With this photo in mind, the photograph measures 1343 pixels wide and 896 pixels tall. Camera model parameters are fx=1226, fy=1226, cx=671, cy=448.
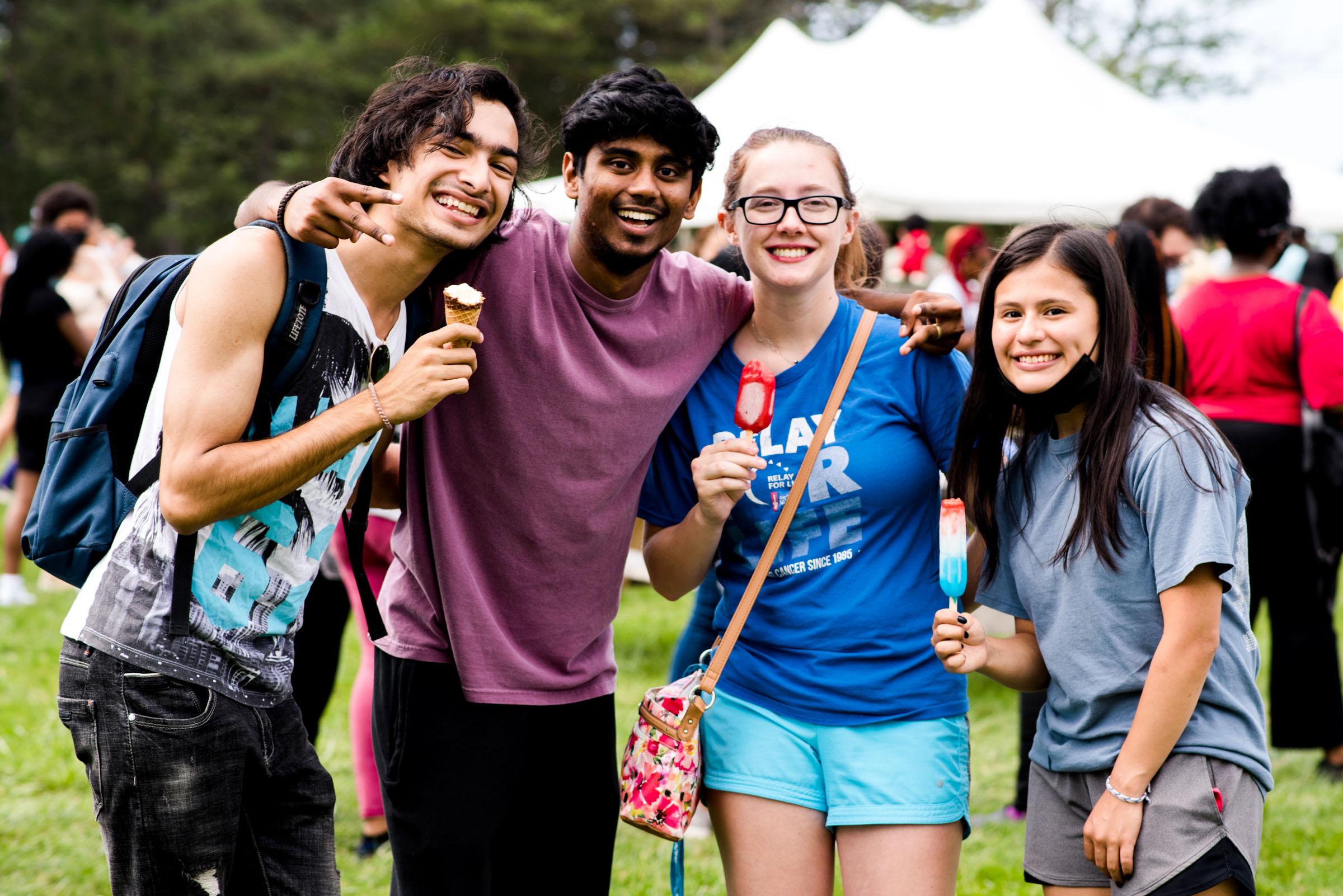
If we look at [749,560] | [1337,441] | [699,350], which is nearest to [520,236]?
[699,350]

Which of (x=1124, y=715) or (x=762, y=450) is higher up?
(x=762, y=450)

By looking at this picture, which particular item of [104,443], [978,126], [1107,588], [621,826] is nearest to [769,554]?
[1107,588]

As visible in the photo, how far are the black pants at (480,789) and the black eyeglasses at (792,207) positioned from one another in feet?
3.95

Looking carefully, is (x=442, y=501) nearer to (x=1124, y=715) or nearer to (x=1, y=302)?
(x=1124, y=715)

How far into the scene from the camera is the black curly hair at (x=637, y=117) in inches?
109

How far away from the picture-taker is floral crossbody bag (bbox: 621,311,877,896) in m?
2.70

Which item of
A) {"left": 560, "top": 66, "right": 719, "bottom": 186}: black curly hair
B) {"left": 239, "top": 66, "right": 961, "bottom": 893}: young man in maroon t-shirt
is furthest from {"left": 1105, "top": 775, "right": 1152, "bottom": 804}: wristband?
{"left": 560, "top": 66, "right": 719, "bottom": 186}: black curly hair

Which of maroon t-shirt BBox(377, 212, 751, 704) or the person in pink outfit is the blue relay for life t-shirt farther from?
the person in pink outfit

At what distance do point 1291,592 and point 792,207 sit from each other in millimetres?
3815

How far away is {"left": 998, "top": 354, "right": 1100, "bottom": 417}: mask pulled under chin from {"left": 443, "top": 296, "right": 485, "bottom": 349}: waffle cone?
3.65ft

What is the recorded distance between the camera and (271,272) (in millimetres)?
2293

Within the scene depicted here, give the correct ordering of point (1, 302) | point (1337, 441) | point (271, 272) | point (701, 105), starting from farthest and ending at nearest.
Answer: point (701, 105)
point (1, 302)
point (1337, 441)
point (271, 272)

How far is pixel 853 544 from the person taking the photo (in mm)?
2740

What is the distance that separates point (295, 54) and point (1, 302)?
22.8 m
